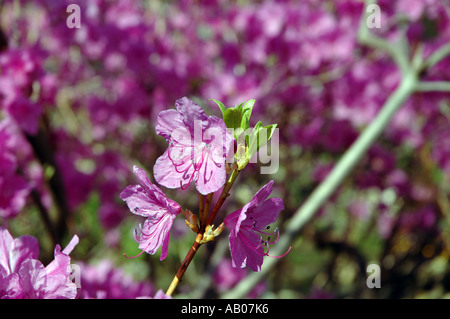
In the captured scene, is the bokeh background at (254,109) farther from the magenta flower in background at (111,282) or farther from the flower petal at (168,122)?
the flower petal at (168,122)

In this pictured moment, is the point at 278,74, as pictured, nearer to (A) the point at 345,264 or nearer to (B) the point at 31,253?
(A) the point at 345,264

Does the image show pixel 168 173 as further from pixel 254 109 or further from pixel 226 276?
pixel 226 276

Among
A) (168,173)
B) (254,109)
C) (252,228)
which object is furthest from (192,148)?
(254,109)

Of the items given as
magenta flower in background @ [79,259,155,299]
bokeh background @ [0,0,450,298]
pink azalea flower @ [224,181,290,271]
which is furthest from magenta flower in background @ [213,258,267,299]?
pink azalea flower @ [224,181,290,271]

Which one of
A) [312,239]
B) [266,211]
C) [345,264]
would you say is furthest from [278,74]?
[266,211]

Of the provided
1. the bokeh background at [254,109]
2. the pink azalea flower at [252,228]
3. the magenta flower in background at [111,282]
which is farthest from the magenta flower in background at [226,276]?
the pink azalea flower at [252,228]
